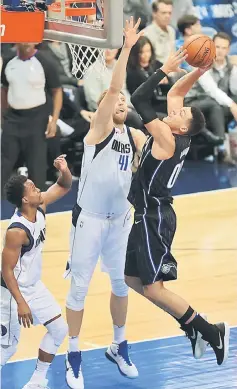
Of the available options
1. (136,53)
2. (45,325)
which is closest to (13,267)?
(45,325)

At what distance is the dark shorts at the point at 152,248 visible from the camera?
7797 mm

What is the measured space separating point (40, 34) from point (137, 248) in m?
1.62

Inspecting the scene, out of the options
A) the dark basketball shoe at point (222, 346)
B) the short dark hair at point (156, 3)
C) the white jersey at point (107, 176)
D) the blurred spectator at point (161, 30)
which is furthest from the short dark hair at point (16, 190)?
the short dark hair at point (156, 3)

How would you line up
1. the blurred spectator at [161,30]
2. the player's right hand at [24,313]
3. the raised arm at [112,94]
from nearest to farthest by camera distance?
1. the player's right hand at [24,313]
2. the raised arm at [112,94]
3. the blurred spectator at [161,30]

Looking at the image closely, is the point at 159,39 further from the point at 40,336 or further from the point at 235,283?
the point at 40,336

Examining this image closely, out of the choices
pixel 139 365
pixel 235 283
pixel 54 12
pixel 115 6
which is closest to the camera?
pixel 115 6

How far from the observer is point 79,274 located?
26.0 ft

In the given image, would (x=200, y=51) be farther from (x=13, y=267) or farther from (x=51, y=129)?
(x=51, y=129)

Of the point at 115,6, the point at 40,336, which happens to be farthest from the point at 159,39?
the point at 115,6

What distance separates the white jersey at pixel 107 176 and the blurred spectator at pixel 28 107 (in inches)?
160

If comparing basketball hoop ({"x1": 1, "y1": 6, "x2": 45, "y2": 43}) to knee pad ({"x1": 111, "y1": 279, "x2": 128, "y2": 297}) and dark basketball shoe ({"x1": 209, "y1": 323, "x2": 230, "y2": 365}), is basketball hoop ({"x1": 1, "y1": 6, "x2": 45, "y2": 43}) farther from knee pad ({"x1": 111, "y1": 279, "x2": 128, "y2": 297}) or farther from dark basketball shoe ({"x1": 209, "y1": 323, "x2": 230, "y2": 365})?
dark basketball shoe ({"x1": 209, "y1": 323, "x2": 230, "y2": 365})

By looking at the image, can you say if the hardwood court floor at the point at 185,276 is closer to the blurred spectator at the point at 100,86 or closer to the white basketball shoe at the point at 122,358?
the white basketball shoe at the point at 122,358

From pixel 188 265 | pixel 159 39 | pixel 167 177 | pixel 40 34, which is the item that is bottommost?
pixel 188 265

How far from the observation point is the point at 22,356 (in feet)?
27.9
